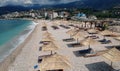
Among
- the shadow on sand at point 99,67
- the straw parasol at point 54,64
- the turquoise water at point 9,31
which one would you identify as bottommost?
the turquoise water at point 9,31

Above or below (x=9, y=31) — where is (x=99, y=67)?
above

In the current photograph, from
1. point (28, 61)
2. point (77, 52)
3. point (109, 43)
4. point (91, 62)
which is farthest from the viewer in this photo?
point (109, 43)

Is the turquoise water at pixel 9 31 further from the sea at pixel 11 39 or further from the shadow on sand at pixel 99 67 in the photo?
the shadow on sand at pixel 99 67

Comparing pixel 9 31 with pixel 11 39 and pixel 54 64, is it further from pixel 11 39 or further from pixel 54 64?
pixel 54 64

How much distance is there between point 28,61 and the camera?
2325 cm

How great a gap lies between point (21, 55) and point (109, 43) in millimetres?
12903

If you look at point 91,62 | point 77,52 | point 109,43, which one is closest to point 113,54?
point 91,62

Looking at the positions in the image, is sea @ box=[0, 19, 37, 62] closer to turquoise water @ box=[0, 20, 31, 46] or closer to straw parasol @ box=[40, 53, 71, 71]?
turquoise water @ box=[0, 20, 31, 46]

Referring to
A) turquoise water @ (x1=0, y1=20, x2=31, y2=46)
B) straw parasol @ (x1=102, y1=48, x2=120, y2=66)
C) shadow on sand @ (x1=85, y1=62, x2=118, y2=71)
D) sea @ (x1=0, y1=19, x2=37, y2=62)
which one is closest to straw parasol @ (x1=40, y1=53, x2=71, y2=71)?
shadow on sand @ (x1=85, y1=62, x2=118, y2=71)

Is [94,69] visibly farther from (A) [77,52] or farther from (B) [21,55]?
(B) [21,55]

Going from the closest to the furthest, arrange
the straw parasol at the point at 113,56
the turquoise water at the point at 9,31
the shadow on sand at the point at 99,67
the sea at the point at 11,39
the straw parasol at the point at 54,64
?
the straw parasol at the point at 54,64
the straw parasol at the point at 113,56
the shadow on sand at the point at 99,67
the sea at the point at 11,39
the turquoise water at the point at 9,31

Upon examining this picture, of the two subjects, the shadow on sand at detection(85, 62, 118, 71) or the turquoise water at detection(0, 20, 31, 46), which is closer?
the shadow on sand at detection(85, 62, 118, 71)

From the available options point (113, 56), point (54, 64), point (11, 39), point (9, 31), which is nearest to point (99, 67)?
point (113, 56)

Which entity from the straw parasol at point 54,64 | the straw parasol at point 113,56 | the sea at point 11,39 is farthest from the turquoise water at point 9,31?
the straw parasol at point 113,56
